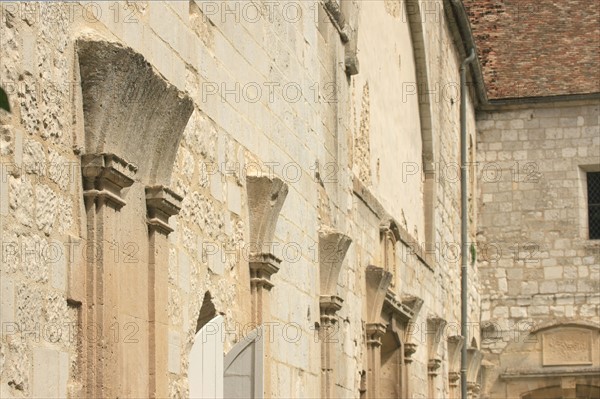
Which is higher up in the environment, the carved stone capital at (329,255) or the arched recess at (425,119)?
the arched recess at (425,119)

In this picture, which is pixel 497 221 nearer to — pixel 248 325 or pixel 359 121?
pixel 359 121

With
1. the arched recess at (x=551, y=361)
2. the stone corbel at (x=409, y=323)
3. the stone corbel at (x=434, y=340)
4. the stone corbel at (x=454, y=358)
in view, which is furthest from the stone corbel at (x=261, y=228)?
the arched recess at (x=551, y=361)

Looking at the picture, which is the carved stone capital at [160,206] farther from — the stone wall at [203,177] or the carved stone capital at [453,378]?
the carved stone capital at [453,378]

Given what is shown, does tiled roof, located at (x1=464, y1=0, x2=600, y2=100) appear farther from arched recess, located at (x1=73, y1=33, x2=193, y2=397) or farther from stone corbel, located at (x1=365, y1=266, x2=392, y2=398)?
arched recess, located at (x1=73, y1=33, x2=193, y2=397)

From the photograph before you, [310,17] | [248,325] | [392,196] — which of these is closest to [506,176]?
[392,196]

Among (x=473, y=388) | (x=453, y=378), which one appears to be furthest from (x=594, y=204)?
(x=453, y=378)

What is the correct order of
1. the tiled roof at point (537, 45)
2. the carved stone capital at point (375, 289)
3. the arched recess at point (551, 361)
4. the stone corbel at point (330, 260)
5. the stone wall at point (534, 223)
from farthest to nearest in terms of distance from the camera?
the tiled roof at point (537, 45)
the stone wall at point (534, 223)
the arched recess at point (551, 361)
the carved stone capital at point (375, 289)
the stone corbel at point (330, 260)

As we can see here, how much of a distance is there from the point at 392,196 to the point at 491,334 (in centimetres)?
752

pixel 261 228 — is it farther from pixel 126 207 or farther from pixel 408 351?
pixel 408 351

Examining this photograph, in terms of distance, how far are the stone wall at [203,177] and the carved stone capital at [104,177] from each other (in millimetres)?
44

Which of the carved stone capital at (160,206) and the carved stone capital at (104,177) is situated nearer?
the carved stone capital at (104,177)

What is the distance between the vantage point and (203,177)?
24.7 feet

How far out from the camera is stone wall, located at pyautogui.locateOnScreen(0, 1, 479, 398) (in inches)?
207

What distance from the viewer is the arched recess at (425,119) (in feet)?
57.8
